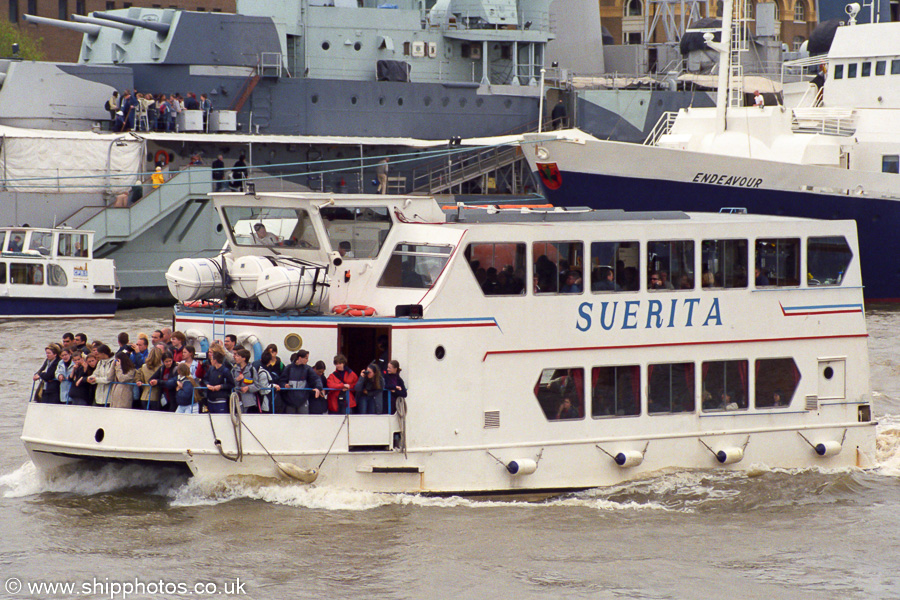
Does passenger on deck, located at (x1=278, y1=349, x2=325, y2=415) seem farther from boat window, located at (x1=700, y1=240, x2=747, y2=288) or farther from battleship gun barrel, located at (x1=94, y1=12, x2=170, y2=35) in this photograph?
battleship gun barrel, located at (x1=94, y1=12, x2=170, y2=35)

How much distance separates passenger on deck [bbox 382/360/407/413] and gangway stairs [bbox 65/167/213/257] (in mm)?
20216

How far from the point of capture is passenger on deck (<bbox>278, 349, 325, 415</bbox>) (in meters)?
13.2

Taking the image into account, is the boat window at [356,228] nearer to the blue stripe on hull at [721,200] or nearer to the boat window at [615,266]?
the boat window at [615,266]

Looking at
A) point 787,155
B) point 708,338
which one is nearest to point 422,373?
point 708,338

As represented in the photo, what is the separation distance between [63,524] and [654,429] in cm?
722

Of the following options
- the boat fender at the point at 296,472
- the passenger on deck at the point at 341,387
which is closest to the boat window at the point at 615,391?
the passenger on deck at the point at 341,387

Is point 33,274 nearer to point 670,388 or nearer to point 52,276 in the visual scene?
point 52,276

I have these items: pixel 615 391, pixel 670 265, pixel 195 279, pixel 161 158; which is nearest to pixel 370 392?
pixel 195 279

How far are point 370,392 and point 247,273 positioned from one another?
84.5 inches

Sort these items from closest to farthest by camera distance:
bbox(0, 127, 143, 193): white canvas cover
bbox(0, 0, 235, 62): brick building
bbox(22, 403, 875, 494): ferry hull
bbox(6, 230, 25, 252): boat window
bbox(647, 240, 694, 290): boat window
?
bbox(22, 403, 875, 494): ferry hull
bbox(647, 240, 694, 290): boat window
bbox(6, 230, 25, 252): boat window
bbox(0, 127, 143, 193): white canvas cover
bbox(0, 0, 235, 62): brick building

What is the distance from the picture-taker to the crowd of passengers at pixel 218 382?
13047mm

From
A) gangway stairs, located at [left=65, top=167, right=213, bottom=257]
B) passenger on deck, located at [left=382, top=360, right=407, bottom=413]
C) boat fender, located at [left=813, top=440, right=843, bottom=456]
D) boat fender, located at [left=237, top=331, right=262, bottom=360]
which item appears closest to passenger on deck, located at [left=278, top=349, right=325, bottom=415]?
boat fender, located at [left=237, top=331, right=262, bottom=360]

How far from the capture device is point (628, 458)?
14.3m

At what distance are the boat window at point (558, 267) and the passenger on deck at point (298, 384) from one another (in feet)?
9.49
